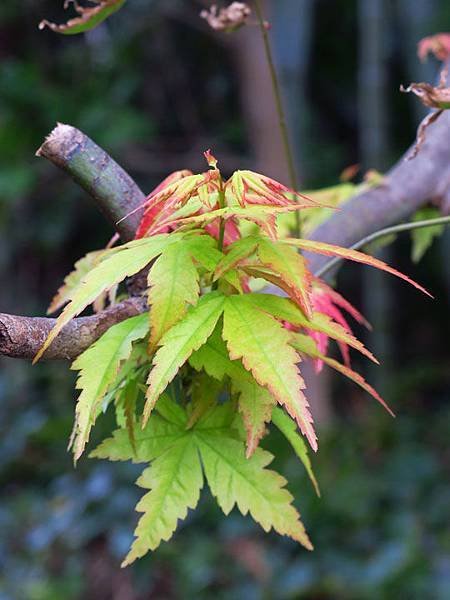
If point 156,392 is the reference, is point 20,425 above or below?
below

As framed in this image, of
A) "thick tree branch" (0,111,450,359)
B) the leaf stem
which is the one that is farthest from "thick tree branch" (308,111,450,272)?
the leaf stem

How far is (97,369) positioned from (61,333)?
0.05m

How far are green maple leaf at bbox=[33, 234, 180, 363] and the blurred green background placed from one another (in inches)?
81.6

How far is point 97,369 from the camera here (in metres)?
0.55

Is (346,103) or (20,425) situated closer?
(20,425)

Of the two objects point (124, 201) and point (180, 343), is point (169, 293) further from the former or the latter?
point (124, 201)

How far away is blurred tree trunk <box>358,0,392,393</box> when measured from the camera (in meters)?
3.77

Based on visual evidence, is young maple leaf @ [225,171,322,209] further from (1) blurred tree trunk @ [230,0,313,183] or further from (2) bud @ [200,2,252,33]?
(1) blurred tree trunk @ [230,0,313,183]

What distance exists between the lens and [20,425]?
3.60m

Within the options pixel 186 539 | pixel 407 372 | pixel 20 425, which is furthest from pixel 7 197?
pixel 407 372

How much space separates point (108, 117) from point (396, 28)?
6.63ft

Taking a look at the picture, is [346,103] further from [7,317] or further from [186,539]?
[7,317]

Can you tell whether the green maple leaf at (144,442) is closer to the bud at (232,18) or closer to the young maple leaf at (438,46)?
the bud at (232,18)

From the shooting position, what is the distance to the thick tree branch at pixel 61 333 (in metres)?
0.54
